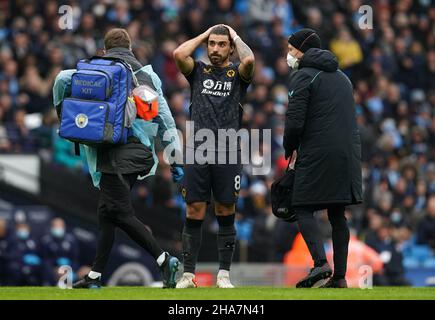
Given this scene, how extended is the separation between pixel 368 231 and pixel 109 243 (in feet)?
27.7

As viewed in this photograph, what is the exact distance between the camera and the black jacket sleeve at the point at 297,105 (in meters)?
11.2

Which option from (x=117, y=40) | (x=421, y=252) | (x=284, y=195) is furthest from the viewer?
(x=421, y=252)

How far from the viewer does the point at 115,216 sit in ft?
36.2

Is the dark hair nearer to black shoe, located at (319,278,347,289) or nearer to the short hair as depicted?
the short hair

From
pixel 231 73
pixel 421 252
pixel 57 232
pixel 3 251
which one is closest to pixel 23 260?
pixel 3 251

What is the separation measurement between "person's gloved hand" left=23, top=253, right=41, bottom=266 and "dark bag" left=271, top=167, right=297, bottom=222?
7291 millimetres

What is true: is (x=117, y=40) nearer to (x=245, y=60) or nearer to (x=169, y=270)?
(x=245, y=60)

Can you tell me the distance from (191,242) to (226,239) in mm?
311

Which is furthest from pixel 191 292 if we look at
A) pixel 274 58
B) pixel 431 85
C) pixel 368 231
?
pixel 431 85

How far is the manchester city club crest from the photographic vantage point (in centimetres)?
1075

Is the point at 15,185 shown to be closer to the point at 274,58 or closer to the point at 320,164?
the point at 274,58

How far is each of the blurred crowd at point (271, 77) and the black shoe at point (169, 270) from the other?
231 inches

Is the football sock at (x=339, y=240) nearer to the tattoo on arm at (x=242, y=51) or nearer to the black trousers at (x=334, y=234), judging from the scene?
the black trousers at (x=334, y=234)

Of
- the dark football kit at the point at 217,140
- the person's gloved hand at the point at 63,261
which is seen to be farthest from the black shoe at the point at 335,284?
the person's gloved hand at the point at 63,261
